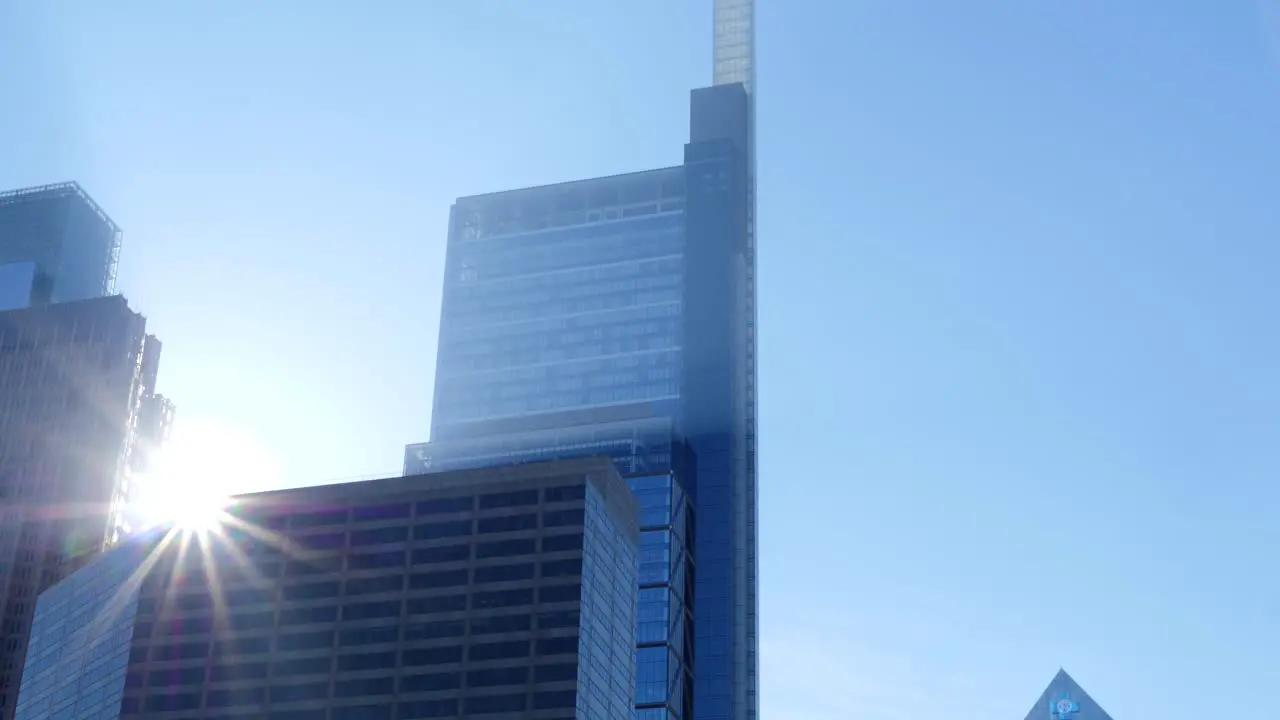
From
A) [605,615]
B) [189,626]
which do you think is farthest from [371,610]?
[605,615]

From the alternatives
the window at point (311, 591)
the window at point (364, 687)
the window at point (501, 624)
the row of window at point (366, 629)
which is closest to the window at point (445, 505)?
the row of window at point (366, 629)

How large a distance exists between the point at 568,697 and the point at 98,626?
6633 cm

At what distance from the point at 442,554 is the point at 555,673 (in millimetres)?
19204

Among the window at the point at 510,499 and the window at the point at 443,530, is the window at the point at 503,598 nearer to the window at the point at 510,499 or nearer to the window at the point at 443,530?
the window at the point at 443,530

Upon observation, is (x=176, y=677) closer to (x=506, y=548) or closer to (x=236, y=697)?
(x=236, y=697)

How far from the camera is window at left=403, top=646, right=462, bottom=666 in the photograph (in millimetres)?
167875

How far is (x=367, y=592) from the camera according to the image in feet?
576

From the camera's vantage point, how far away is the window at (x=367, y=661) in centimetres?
17050

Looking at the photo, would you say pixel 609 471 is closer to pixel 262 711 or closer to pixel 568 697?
pixel 568 697

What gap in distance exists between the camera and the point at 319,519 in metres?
184

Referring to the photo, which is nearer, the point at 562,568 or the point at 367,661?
the point at 562,568

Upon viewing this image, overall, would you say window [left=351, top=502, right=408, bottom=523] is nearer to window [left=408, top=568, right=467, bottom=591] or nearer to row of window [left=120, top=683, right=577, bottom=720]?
window [left=408, top=568, right=467, bottom=591]

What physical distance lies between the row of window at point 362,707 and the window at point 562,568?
12232mm

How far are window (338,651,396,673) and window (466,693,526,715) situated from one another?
10812 millimetres
